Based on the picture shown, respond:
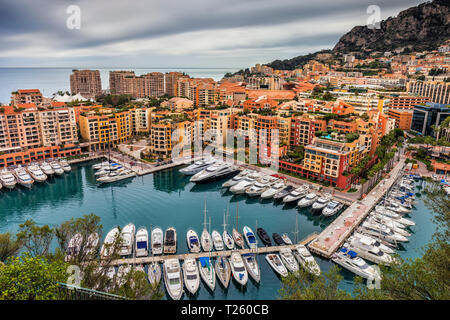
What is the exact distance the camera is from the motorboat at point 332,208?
19.6m

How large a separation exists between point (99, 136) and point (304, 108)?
79.9 feet

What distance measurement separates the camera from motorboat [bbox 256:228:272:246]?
1647 centimetres

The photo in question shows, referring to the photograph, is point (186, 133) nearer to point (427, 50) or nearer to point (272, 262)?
point (272, 262)

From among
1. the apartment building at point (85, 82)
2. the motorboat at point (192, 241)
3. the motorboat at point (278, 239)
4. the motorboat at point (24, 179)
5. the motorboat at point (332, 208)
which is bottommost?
the motorboat at point (278, 239)

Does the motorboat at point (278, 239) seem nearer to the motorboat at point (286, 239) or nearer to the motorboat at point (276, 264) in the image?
the motorboat at point (286, 239)

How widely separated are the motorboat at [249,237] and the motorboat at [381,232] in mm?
6767

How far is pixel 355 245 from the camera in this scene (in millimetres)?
16062

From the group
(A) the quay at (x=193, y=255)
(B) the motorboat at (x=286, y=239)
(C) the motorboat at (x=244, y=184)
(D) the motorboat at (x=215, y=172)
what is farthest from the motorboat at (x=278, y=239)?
(D) the motorboat at (x=215, y=172)

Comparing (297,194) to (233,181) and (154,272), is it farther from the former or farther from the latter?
(154,272)

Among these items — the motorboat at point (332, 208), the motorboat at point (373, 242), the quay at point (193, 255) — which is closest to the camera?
the quay at point (193, 255)

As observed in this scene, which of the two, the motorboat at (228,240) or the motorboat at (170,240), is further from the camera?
the motorboat at (228,240)

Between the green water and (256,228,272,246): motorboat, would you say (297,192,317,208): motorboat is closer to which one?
the green water

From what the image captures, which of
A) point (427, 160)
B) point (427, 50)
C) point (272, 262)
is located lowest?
point (272, 262)
